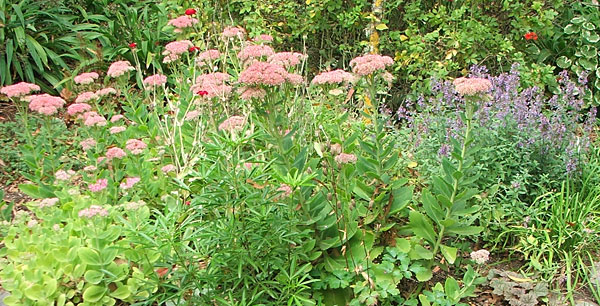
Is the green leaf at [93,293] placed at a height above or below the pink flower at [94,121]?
below

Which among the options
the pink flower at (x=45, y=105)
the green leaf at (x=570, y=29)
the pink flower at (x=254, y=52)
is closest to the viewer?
the pink flower at (x=254, y=52)

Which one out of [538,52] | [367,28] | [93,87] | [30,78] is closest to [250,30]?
[367,28]

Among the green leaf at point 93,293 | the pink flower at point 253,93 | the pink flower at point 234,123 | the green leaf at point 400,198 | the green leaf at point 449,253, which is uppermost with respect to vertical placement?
the pink flower at point 253,93

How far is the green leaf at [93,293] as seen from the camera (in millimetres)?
2641

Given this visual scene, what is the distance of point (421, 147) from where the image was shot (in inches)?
142

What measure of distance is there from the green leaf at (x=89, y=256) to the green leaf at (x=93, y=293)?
0.41ft

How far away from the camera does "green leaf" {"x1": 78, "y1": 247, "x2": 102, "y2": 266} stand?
8.59ft

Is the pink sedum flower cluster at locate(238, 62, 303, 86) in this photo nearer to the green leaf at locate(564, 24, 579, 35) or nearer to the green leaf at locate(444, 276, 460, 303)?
the green leaf at locate(444, 276, 460, 303)

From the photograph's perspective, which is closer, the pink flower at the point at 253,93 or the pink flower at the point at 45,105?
the pink flower at the point at 253,93

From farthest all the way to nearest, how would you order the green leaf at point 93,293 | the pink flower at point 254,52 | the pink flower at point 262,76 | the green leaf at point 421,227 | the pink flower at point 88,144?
the pink flower at point 88,144, the pink flower at point 254,52, the green leaf at point 421,227, the green leaf at point 93,293, the pink flower at point 262,76

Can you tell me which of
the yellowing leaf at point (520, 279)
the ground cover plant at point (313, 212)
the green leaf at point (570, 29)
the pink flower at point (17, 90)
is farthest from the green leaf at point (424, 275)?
the green leaf at point (570, 29)

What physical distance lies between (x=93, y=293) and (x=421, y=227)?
1.62 meters

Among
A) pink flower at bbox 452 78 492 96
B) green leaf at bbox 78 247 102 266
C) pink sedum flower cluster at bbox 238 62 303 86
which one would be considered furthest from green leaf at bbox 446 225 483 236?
green leaf at bbox 78 247 102 266

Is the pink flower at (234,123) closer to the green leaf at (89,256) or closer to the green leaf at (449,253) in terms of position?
the green leaf at (89,256)
